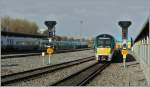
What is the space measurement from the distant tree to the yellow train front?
9629 centimetres

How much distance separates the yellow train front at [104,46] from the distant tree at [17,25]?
96.3m

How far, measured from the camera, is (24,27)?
141m

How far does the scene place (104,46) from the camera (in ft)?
108

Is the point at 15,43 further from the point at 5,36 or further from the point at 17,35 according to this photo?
the point at 5,36

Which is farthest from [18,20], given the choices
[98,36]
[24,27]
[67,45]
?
[98,36]

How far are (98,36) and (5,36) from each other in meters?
26.1

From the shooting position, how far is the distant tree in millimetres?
130875

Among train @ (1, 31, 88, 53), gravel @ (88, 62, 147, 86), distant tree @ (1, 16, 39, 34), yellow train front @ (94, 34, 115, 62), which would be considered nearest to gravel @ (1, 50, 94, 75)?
yellow train front @ (94, 34, 115, 62)

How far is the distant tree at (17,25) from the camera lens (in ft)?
429

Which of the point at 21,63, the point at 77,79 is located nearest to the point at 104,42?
the point at 21,63

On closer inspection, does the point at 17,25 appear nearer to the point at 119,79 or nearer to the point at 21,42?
the point at 21,42

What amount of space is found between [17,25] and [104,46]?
10698 cm

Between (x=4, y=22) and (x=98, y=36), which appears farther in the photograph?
(x=4, y=22)

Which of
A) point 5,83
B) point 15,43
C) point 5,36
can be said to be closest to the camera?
point 5,83
